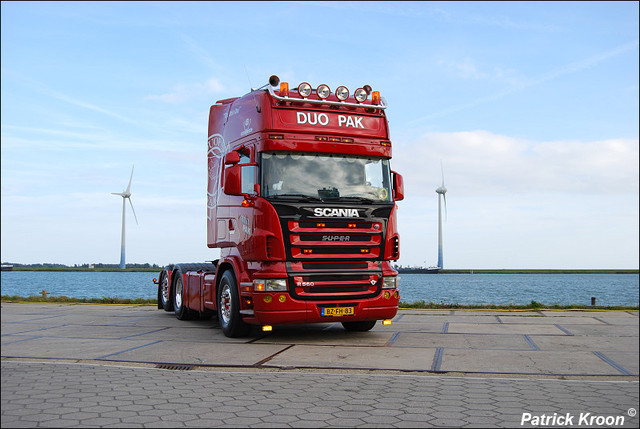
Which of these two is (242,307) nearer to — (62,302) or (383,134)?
(383,134)

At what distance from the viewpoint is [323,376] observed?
24.8 feet

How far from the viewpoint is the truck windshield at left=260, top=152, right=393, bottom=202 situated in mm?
10336

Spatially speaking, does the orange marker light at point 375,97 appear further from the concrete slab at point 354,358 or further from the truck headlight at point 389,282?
the concrete slab at point 354,358

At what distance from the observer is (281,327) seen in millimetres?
13148

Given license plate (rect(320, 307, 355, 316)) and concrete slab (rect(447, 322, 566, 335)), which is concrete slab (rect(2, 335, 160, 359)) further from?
concrete slab (rect(447, 322, 566, 335))

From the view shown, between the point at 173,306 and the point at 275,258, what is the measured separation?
6.42 meters

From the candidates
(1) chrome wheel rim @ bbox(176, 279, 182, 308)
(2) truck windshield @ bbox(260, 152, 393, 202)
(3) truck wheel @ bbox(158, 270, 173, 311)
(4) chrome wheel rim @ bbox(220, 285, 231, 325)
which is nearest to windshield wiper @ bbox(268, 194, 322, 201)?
(2) truck windshield @ bbox(260, 152, 393, 202)

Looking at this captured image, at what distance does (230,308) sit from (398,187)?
3.62 metres

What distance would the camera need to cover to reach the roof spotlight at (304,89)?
10828 millimetres

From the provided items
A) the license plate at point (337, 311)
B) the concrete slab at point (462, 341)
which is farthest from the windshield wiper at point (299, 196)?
the concrete slab at point (462, 341)

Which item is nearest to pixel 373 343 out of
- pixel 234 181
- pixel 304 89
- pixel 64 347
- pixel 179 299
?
pixel 234 181

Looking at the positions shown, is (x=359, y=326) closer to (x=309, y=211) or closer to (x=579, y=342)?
(x=309, y=211)

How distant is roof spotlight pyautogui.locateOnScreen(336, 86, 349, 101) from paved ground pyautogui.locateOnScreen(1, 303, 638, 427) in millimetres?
4258

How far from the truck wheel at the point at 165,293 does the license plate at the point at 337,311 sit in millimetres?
6516
